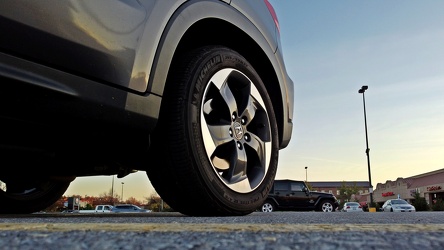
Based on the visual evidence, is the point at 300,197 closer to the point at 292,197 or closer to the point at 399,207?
the point at 292,197

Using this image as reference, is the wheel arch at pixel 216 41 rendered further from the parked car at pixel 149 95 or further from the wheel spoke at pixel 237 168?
the wheel spoke at pixel 237 168

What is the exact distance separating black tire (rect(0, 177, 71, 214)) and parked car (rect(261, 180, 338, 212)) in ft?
48.5

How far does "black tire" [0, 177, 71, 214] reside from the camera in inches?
143

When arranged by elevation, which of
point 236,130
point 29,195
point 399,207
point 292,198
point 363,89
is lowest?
point 399,207

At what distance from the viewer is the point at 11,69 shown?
1.60 metres

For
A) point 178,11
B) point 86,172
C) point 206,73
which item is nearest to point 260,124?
point 206,73

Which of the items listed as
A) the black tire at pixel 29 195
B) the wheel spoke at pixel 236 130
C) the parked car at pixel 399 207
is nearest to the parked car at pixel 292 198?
the parked car at pixel 399 207

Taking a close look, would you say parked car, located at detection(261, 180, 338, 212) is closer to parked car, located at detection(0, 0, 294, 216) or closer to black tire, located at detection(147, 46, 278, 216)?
parked car, located at detection(0, 0, 294, 216)

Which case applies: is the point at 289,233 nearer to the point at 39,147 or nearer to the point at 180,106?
the point at 180,106

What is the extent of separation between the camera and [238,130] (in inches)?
104

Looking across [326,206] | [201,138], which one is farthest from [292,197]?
[201,138]

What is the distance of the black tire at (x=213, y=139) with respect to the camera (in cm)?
221

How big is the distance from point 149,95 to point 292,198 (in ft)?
56.4

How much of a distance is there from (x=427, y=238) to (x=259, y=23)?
2.43 metres
